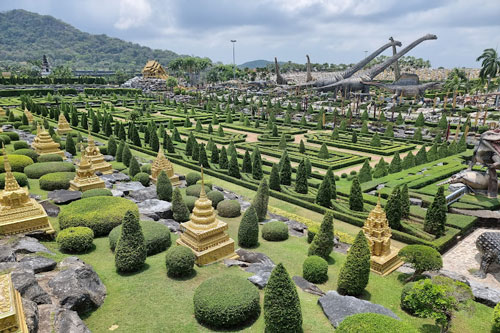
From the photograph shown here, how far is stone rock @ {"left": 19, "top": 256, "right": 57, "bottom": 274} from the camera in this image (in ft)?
39.4

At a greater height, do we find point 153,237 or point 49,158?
point 49,158

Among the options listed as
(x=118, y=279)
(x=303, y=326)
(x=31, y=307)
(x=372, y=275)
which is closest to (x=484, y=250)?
(x=372, y=275)

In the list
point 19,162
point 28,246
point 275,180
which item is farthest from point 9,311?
point 19,162

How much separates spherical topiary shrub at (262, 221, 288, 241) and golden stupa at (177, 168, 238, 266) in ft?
11.6

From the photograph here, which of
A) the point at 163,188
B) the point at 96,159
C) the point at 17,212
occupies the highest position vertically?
the point at 17,212

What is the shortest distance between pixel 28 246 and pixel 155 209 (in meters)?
7.36

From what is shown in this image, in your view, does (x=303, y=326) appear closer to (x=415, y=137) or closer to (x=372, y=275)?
(x=372, y=275)

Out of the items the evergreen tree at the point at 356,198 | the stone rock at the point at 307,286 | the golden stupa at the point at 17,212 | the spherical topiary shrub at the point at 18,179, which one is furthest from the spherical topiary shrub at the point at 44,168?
the evergreen tree at the point at 356,198

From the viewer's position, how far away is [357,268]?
43.2 feet

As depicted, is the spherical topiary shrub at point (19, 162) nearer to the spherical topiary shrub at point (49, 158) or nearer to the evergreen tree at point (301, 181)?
the spherical topiary shrub at point (49, 158)

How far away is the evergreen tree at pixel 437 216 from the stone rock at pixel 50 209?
21.1 metres

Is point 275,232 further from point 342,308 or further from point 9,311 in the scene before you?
point 9,311

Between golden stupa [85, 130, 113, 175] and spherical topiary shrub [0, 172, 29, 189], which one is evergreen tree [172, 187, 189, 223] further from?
golden stupa [85, 130, 113, 175]

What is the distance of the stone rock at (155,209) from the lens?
19.7 metres
